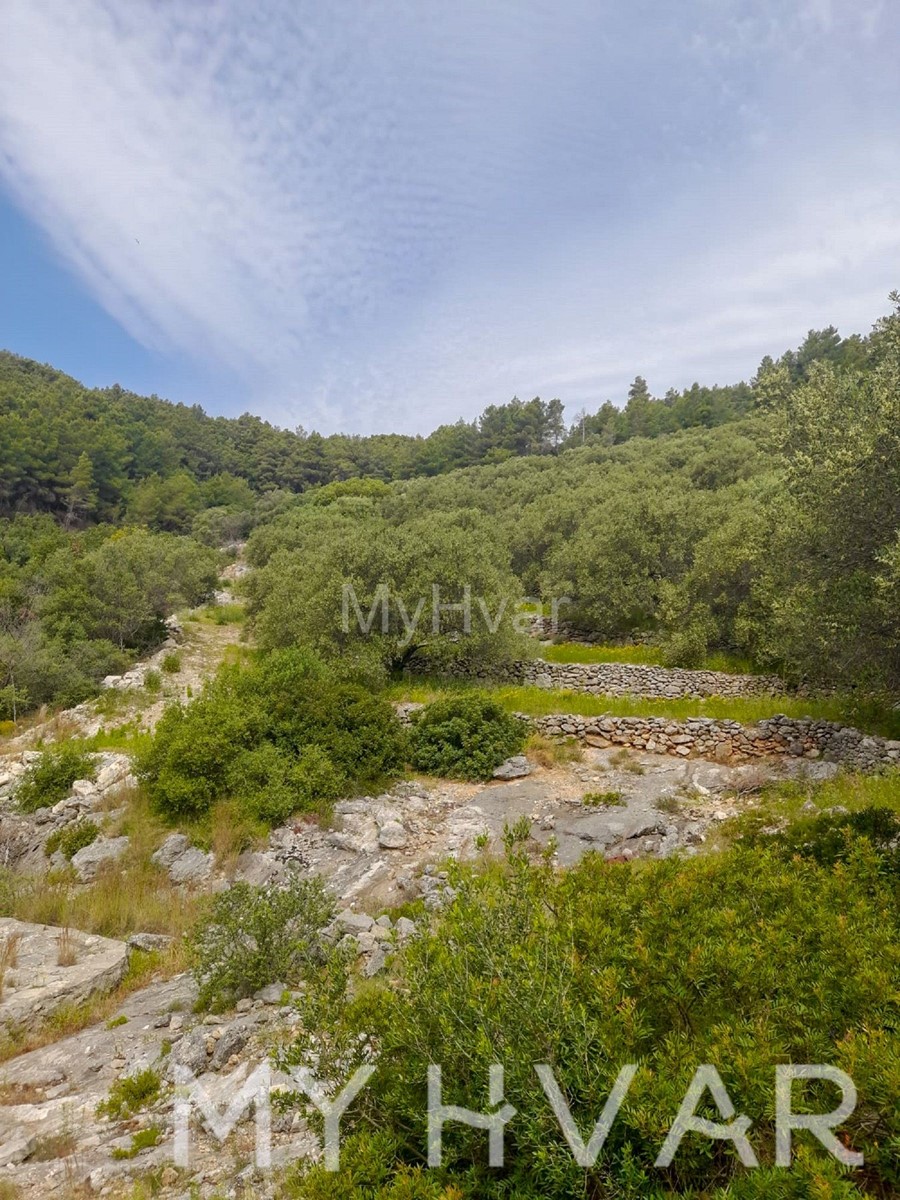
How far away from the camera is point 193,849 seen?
10352 millimetres

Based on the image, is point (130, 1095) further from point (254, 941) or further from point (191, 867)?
point (191, 867)

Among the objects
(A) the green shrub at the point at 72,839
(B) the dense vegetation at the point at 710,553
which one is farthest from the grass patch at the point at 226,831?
(B) the dense vegetation at the point at 710,553

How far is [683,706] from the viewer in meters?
16.1

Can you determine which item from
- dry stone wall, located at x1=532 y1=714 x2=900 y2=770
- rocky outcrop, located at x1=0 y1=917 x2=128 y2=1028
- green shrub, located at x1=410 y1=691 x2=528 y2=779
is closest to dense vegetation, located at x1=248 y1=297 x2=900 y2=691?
dry stone wall, located at x1=532 y1=714 x2=900 y2=770

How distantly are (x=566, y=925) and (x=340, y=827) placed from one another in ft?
26.7

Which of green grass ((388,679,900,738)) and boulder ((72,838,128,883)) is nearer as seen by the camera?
boulder ((72,838,128,883))

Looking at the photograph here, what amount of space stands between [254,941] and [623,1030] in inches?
204

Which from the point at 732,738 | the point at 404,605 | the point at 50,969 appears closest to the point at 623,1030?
the point at 50,969

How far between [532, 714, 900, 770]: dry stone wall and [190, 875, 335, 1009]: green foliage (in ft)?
30.8

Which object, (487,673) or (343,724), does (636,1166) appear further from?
(487,673)

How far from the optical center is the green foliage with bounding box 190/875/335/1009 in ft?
20.4

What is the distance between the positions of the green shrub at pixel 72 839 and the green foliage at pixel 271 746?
1.15m

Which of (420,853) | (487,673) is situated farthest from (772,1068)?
(487,673)

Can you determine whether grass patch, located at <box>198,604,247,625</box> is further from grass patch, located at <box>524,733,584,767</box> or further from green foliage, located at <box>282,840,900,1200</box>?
green foliage, located at <box>282,840,900,1200</box>
